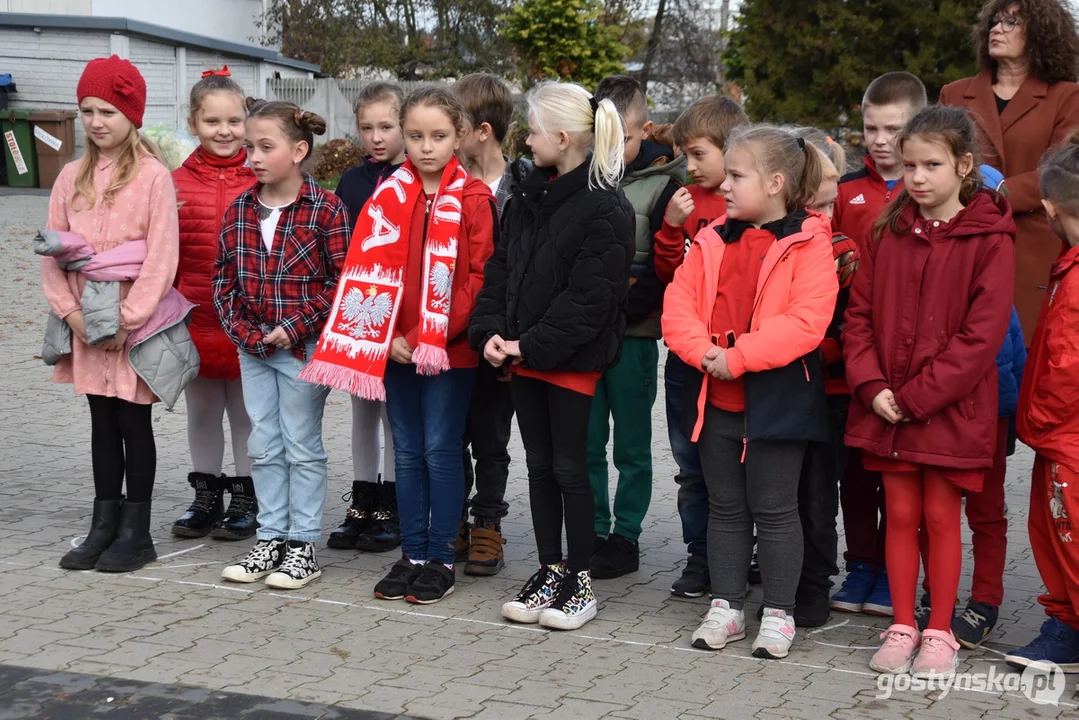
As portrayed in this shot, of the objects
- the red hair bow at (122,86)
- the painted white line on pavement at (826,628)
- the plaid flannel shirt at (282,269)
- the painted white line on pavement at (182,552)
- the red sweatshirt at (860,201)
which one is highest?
the red hair bow at (122,86)

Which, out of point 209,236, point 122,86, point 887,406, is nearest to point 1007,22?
point 887,406

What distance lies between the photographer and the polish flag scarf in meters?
4.93

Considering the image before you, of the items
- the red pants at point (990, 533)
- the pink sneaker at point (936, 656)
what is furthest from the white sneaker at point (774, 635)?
the red pants at point (990, 533)

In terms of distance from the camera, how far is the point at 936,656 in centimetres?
425

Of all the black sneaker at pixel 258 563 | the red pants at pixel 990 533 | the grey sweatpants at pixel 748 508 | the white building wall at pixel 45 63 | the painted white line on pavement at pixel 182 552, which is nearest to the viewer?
the grey sweatpants at pixel 748 508

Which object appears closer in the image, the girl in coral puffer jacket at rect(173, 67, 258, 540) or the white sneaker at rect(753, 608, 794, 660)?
the white sneaker at rect(753, 608, 794, 660)

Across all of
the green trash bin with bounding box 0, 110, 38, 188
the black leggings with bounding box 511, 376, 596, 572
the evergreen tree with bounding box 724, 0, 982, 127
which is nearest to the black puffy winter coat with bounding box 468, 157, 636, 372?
the black leggings with bounding box 511, 376, 596, 572

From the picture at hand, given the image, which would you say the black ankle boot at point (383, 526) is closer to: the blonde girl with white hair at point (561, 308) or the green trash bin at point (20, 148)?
the blonde girl with white hair at point (561, 308)

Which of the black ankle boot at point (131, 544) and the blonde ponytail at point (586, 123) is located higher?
the blonde ponytail at point (586, 123)

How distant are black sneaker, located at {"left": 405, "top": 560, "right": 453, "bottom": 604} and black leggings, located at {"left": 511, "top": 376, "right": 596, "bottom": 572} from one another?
16.4 inches

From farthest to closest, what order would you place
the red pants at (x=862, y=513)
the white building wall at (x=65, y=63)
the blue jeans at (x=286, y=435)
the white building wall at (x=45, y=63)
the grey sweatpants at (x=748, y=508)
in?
the white building wall at (x=45, y=63) → the white building wall at (x=65, y=63) → the blue jeans at (x=286, y=435) → the red pants at (x=862, y=513) → the grey sweatpants at (x=748, y=508)

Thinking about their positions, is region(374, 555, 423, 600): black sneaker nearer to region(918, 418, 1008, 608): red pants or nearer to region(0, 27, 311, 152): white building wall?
region(918, 418, 1008, 608): red pants

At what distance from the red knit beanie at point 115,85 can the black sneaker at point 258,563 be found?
72.7 inches

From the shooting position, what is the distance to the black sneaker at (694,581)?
5.08m
